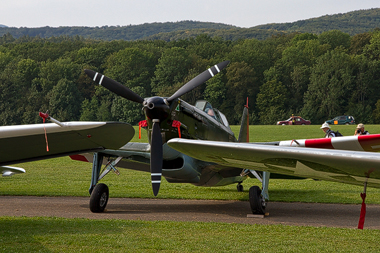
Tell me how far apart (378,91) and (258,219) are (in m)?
82.9

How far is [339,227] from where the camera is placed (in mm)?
8047

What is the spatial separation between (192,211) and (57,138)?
4787mm

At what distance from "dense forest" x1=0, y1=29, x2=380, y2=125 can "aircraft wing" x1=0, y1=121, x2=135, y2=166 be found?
71742 mm

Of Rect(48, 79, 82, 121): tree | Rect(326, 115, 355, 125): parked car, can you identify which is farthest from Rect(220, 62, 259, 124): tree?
Rect(48, 79, 82, 121): tree

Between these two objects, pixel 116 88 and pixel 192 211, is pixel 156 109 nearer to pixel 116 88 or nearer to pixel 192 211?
pixel 116 88

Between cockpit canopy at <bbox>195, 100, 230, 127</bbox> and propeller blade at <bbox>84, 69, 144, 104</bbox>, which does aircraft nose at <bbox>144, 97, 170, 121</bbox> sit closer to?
propeller blade at <bbox>84, 69, 144, 104</bbox>

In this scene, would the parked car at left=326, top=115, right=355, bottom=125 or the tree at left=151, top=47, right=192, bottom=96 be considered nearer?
the parked car at left=326, top=115, right=355, bottom=125

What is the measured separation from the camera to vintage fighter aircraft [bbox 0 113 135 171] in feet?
18.9

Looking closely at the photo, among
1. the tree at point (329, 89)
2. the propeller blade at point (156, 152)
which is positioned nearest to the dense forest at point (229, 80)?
the tree at point (329, 89)

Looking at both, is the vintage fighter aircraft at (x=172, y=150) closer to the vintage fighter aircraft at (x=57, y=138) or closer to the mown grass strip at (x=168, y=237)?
the mown grass strip at (x=168, y=237)

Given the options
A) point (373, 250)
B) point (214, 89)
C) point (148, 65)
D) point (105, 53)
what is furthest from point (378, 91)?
point (373, 250)

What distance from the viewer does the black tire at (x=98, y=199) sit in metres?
9.52

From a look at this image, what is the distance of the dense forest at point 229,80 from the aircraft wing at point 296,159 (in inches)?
2978

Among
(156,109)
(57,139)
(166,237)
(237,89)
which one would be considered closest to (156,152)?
(156,109)
